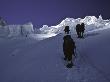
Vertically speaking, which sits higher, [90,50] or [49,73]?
[90,50]

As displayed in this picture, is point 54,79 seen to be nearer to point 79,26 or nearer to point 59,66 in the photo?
point 59,66

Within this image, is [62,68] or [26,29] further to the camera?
[26,29]

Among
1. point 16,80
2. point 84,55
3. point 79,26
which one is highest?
point 79,26

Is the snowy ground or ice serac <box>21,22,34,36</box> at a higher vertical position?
ice serac <box>21,22,34,36</box>

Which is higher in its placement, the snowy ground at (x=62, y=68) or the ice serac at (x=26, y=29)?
the ice serac at (x=26, y=29)

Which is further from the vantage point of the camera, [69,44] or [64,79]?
[69,44]

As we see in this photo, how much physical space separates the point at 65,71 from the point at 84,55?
4.13 meters

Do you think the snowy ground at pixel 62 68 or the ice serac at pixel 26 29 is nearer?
the snowy ground at pixel 62 68

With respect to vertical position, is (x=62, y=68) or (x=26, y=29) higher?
(x=26, y=29)

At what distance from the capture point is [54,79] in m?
17.4

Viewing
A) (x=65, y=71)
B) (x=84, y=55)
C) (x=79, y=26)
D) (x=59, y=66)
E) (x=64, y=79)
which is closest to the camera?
(x=64, y=79)

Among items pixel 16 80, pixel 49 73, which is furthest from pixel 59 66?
pixel 16 80

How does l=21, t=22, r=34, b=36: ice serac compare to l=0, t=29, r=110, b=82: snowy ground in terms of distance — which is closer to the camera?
l=0, t=29, r=110, b=82: snowy ground

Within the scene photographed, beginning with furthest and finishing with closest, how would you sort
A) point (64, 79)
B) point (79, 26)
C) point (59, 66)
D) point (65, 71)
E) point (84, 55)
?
point (79, 26), point (84, 55), point (59, 66), point (65, 71), point (64, 79)
